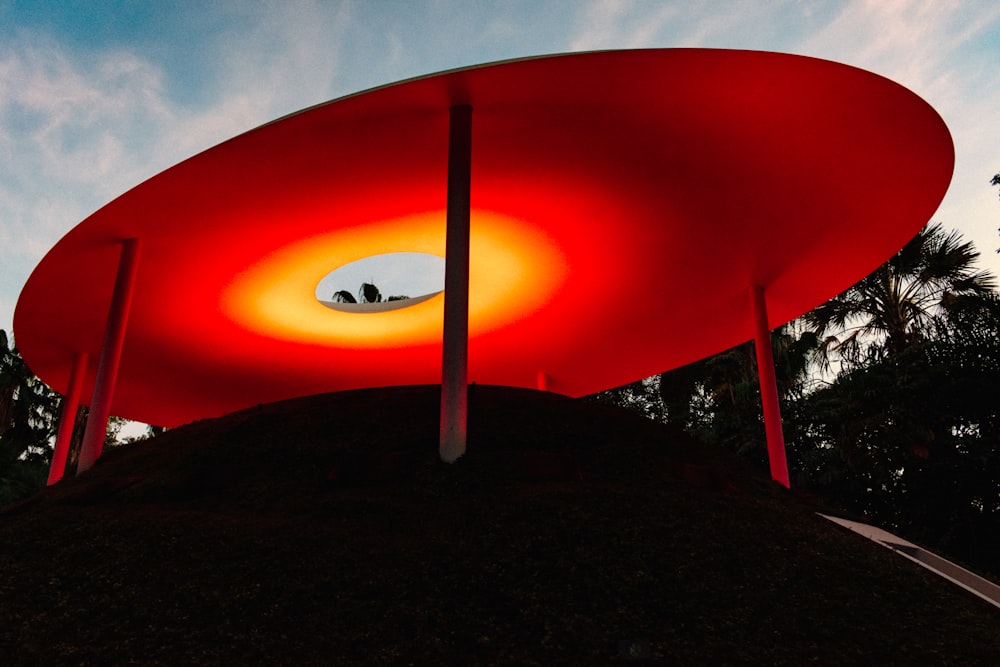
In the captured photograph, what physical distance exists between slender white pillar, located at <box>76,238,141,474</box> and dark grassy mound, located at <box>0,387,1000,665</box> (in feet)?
7.19

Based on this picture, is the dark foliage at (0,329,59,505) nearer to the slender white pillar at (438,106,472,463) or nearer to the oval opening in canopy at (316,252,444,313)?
the oval opening in canopy at (316,252,444,313)

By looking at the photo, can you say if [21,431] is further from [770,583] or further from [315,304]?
[770,583]

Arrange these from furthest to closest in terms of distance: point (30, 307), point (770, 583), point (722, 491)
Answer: point (30, 307)
point (722, 491)
point (770, 583)

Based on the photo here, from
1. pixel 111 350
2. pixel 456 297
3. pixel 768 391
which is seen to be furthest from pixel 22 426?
pixel 768 391

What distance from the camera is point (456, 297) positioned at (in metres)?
8.05

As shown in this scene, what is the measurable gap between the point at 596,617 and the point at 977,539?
43.6 ft

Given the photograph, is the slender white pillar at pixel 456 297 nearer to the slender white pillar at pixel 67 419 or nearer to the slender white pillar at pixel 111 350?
the slender white pillar at pixel 111 350

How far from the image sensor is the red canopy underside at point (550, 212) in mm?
8141

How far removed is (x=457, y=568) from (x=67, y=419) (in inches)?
580

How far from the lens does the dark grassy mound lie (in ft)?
14.0

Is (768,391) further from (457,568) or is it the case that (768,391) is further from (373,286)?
(373,286)

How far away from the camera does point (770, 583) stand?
5.09m

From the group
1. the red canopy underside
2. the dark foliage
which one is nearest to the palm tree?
the red canopy underside

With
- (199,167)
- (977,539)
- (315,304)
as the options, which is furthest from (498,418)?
(977,539)
